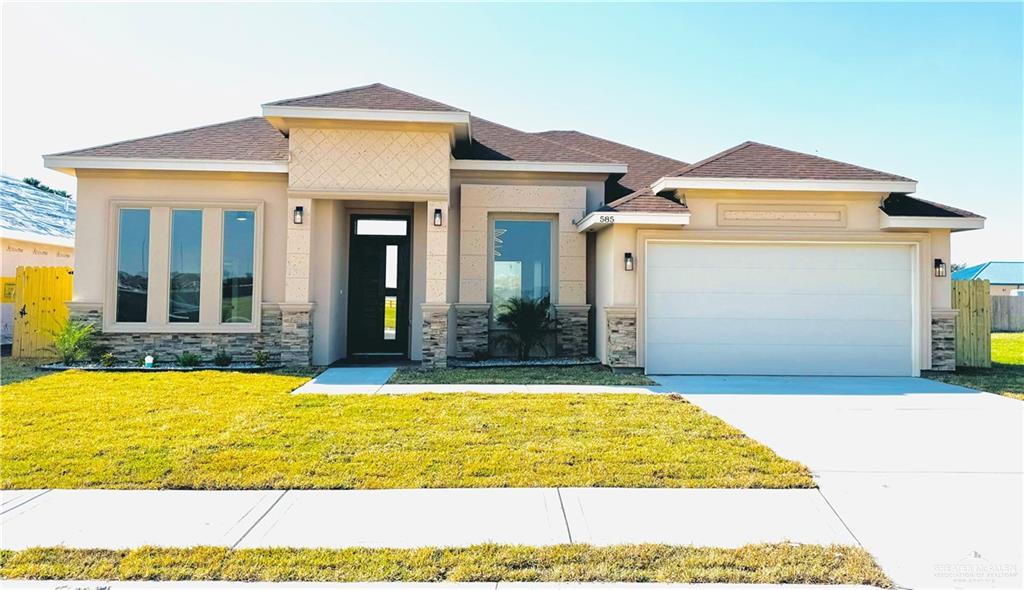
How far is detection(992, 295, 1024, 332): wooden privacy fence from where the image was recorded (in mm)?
23844

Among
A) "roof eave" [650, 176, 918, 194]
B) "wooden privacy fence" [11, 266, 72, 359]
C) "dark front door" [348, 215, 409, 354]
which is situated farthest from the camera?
"dark front door" [348, 215, 409, 354]

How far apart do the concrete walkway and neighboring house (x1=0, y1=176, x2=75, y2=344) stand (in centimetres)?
1275

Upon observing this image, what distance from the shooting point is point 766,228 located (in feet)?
33.7

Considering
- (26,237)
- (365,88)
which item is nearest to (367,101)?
(365,88)

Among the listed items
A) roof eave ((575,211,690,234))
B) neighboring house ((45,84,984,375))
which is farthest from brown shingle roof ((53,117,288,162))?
roof eave ((575,211,690,234))

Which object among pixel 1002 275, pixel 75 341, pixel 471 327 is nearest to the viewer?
pixel 75 341

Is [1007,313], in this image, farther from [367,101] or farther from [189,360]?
[189,360]

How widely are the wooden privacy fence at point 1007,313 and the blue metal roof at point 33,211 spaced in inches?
1314

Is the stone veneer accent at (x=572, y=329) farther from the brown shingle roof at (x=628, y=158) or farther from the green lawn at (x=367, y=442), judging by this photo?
the green lawn at (x=367, y=442)

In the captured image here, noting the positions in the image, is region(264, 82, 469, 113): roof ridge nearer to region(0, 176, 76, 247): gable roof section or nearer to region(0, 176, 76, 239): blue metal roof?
region(0, 176, 76, 247): gable roof section

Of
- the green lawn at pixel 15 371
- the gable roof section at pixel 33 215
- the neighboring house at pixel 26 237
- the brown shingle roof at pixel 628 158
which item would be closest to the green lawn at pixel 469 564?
the green lawn at pixel 15 371

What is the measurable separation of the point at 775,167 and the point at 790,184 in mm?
624

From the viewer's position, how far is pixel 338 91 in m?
10.5

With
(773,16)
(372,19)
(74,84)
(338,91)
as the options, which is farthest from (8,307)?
(773,16)
